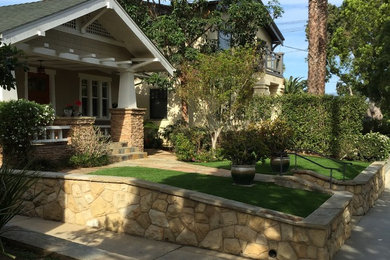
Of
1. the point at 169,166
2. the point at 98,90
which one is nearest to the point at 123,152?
the point at 169,166

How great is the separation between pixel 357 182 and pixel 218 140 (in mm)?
6947

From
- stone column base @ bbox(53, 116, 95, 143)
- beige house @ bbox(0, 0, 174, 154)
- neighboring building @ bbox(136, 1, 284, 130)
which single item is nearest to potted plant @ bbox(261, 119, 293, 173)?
stone column base @ bbox(53, 116, 95, 143)

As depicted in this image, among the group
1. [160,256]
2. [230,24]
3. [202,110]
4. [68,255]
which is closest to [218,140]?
[202,110]

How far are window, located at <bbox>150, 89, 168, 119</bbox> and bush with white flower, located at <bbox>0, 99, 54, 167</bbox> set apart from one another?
9.78m

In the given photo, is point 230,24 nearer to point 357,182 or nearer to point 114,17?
point 114,17

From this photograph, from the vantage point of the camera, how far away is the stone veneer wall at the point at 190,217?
217 inches

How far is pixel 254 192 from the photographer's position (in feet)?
24.3

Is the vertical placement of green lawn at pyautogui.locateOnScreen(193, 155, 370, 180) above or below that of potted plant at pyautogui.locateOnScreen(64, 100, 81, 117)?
below

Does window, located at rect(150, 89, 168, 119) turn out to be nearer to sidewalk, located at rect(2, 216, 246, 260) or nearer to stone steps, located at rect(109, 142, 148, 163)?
stone steps, located at rect(109, 142, 148, 163)

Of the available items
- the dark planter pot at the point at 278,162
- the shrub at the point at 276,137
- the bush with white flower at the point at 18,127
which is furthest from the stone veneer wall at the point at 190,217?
the shrub at the point at 276,137

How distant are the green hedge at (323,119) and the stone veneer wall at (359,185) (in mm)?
4360

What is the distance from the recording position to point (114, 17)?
13180mm

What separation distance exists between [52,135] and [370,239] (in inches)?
324

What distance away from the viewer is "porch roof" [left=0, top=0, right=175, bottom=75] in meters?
9.90
